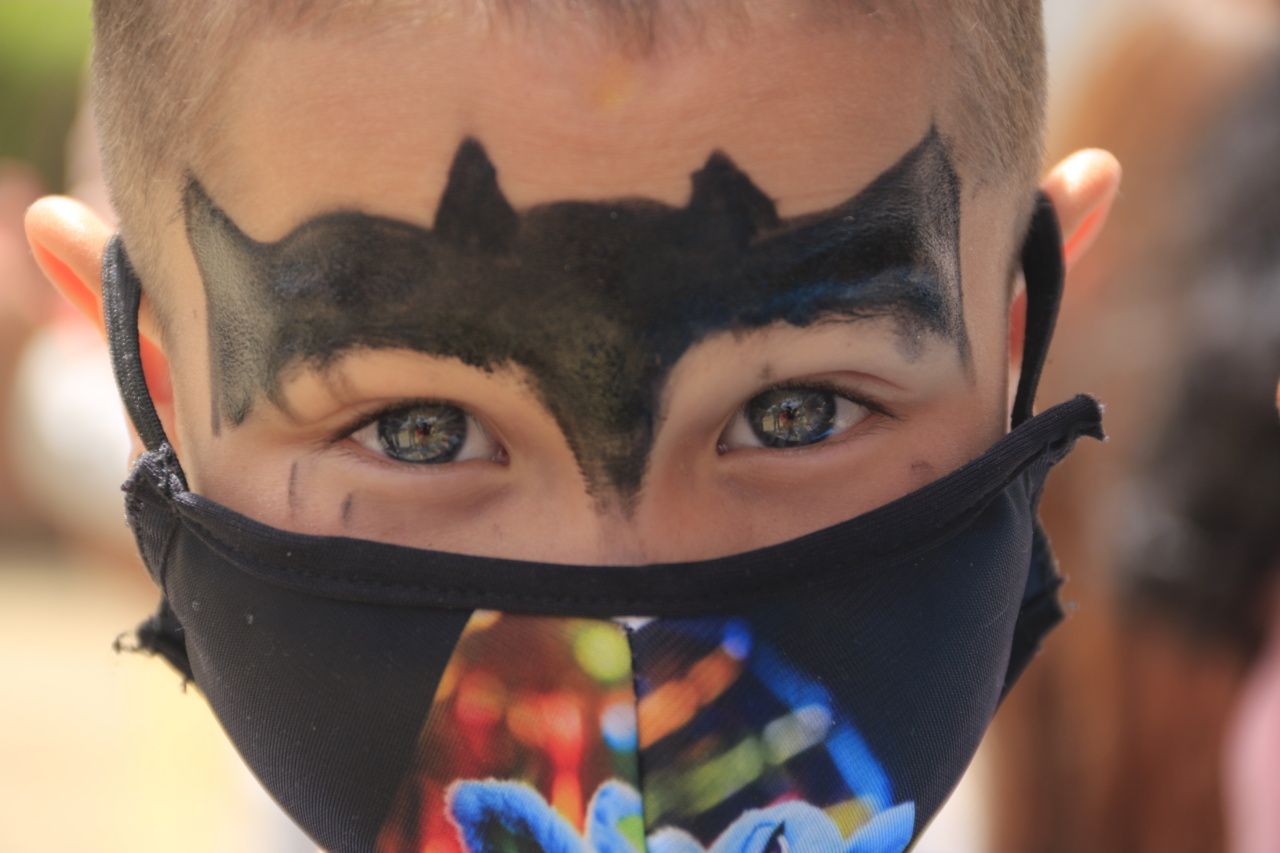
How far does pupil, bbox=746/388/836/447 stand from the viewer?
1.73 meters

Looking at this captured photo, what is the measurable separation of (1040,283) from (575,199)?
863mm

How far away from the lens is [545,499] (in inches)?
64.8

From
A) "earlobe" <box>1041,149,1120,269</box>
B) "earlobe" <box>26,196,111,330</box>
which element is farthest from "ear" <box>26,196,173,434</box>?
"earlobe" <box>1041,149,1120,269</box>

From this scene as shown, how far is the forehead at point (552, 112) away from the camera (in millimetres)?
1521

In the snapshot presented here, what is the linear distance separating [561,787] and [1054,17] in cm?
523

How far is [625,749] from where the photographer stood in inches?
61.7

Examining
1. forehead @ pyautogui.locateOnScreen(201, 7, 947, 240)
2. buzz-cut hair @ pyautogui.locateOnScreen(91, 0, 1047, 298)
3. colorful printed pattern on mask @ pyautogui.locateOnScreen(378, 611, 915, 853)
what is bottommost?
colorful printed pattern on mask @ pyautogui.locateOnScreen(378, 611, 915, 853)

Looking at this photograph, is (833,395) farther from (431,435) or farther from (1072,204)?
(1072,204)

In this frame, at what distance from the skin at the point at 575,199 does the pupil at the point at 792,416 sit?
2 centimetres

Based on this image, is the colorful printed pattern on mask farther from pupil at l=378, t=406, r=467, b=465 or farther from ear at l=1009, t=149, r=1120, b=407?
ear at l=1009, t=149, r=1120, b=407

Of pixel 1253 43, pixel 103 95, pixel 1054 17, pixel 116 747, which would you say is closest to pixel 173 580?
pixel 103 95

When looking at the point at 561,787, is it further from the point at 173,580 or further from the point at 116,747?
the point at 116,747

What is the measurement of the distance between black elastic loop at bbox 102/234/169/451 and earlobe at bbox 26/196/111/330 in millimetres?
138

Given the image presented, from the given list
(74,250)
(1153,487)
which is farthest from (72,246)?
(1153,487)
